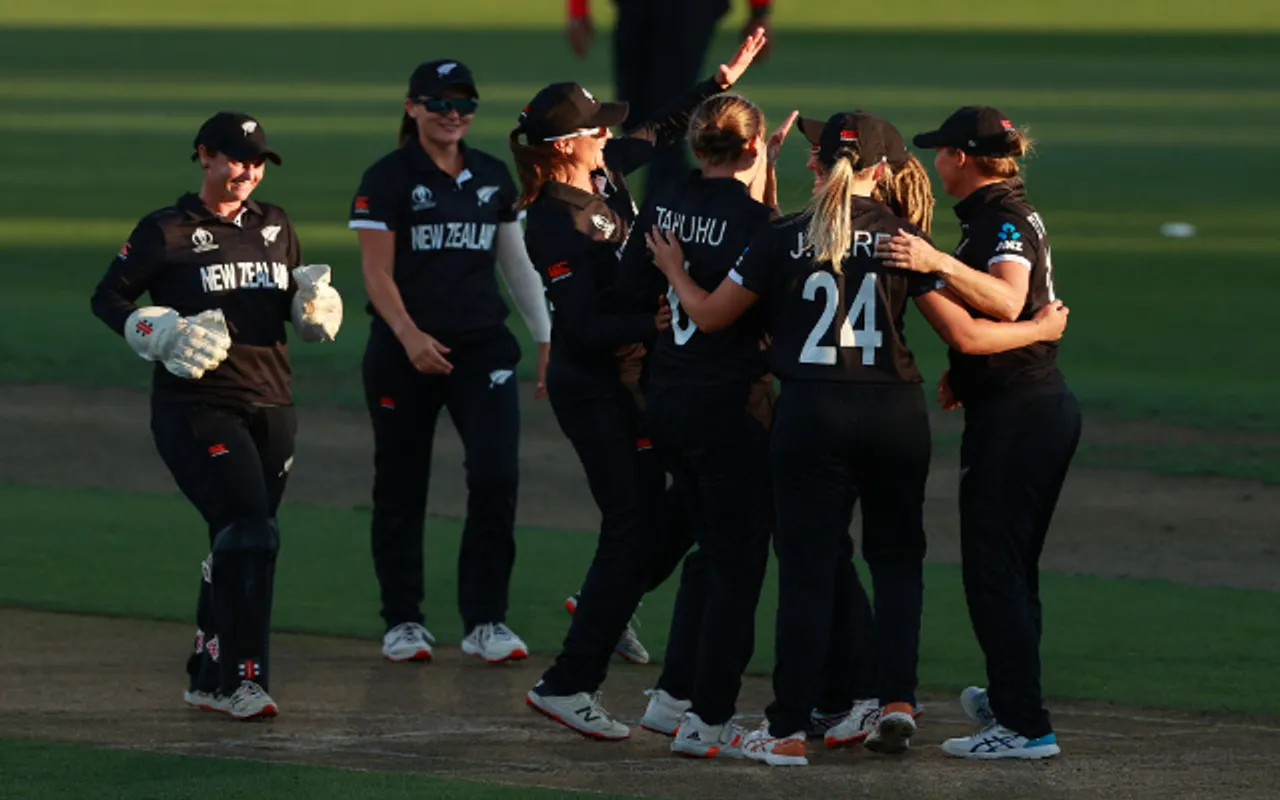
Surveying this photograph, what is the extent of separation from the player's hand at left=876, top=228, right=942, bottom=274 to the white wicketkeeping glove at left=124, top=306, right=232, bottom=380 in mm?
2316

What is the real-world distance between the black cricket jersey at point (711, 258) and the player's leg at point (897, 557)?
0.51 meters

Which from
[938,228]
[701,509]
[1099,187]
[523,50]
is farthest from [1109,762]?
[523,50]

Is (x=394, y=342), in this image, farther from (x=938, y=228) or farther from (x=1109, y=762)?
(x=938, y=228)

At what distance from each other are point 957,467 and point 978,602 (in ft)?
17.9

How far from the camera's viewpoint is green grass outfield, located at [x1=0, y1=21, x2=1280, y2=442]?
16.1 meters

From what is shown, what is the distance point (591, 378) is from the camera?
7770mm

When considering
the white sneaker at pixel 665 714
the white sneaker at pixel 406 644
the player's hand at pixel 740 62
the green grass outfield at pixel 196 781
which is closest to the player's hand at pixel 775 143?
the player's hand at pixel 740 62

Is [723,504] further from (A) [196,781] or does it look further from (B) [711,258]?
(A) [196,781]

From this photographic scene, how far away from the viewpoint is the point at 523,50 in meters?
46.9

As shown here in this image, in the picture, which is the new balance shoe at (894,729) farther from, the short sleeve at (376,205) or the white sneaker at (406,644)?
the short sleeve at (376,205)

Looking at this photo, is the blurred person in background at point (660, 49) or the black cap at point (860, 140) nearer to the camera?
the black cap at point (860, 140)

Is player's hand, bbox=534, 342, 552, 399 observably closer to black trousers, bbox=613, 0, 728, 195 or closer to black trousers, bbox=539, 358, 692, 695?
black trousers, bbox=539, 358, 692, 695

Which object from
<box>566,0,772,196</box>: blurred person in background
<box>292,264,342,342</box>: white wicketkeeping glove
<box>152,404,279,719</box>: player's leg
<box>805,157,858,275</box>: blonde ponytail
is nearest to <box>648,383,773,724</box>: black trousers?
<box>805,157,858,275</box>: blonde ponytail

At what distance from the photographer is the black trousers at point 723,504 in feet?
23.7
